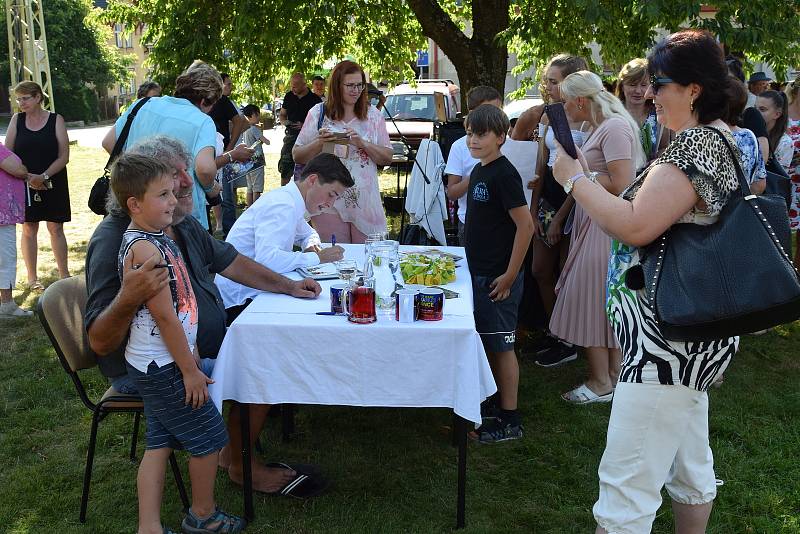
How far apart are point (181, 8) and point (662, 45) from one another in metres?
7.39

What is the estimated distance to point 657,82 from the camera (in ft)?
6.82

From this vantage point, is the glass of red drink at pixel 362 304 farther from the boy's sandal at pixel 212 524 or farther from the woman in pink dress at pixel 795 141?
the woman in pink dress at pixel 795 141

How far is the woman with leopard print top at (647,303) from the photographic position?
1953 millimetres

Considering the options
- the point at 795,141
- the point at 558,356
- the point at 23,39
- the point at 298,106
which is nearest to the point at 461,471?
the point at 558,356

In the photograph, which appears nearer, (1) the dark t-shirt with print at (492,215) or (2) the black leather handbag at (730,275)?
(2) the black leather handbag at (730,275)

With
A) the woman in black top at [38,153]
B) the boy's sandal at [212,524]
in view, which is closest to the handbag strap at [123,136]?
the boy's sandal at [212,524]

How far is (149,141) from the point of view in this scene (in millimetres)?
2705

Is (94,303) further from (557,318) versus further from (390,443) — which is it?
(557,318)

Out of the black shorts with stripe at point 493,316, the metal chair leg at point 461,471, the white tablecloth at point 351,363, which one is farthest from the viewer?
the black shorts with stripe at point 493,316

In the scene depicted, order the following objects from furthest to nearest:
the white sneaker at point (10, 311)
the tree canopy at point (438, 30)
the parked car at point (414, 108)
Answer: the parked car at point (414, 108)
the tree canopy at point (438, 30)
the white sneaker at point (10, 311)

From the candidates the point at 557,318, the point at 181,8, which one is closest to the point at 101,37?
the point at 181,8

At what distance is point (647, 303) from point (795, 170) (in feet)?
15.0

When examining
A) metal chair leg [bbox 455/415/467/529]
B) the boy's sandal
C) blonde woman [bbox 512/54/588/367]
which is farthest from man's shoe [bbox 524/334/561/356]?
the boy's sandal

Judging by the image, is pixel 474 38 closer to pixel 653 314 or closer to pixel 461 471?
pixel 461 471
